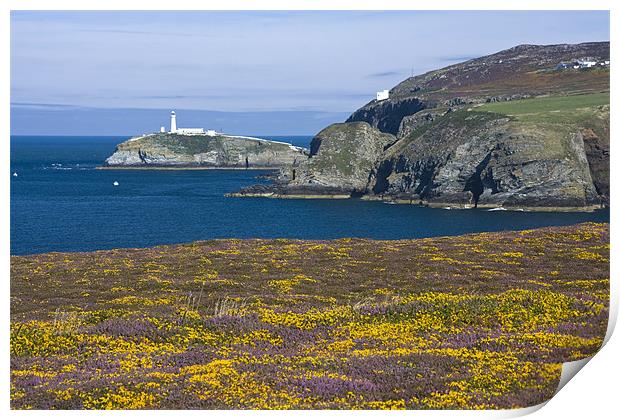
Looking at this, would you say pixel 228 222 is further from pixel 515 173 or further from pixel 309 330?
pixel 309 330

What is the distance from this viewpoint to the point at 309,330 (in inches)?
1025

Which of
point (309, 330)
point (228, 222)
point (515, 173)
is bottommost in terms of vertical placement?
point (228, 222)

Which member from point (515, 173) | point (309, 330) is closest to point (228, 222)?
point (515, 173)

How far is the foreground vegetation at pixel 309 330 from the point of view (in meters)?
19.4

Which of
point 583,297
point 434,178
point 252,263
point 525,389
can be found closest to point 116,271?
point 252,263

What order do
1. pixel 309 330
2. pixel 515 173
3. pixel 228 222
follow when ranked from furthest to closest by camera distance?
pixel 515 173 → pixel 228 222 → pixel 309 330

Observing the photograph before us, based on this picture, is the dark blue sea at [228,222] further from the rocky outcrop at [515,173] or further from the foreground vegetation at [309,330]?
the foreground vegetation at [309,330]

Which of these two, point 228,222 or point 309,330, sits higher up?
point 309,330

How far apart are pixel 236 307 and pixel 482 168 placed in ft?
557

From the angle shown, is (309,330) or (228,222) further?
(228,222)

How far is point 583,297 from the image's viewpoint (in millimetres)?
29516

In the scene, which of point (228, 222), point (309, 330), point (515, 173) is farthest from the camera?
point (515, 173)

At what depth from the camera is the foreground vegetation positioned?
19.4 metres

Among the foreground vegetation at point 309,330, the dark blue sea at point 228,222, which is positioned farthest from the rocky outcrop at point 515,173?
the foreground vegetation at point 309,330
